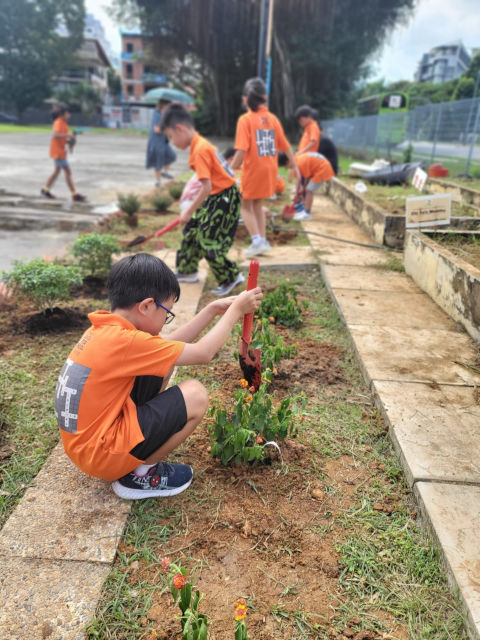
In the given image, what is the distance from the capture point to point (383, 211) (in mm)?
6336

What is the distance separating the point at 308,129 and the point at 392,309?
501cm

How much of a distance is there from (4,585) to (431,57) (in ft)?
455

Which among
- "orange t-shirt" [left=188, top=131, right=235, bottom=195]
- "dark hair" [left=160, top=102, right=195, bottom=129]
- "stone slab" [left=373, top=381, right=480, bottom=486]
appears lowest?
"stone slab" [left=373, top=381, right=480, bottom=486]

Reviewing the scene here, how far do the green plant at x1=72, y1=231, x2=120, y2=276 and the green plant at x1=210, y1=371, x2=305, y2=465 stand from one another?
2659 mm

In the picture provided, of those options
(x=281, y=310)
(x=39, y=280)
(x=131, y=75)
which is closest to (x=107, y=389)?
(x=39, y=280)

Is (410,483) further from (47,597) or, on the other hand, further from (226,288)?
(226,288)

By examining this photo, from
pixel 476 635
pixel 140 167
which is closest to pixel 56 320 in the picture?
pixel 476 635

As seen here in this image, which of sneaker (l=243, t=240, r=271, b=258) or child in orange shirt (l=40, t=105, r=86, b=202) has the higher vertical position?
child in orange shirt (l=40, t=105, r=86, b=202)

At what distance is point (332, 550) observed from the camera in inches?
72.1

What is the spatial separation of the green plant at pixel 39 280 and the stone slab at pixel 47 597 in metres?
2.14

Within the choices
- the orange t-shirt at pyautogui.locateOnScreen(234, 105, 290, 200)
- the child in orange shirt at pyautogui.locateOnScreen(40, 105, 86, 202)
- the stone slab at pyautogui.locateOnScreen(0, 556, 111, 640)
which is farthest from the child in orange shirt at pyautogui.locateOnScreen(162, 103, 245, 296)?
the child in orange shirt at pyautogui.locateOnScreen(40, 105, 86, 202)

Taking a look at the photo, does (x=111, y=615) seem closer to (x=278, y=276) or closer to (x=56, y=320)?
(x=56, y=320)

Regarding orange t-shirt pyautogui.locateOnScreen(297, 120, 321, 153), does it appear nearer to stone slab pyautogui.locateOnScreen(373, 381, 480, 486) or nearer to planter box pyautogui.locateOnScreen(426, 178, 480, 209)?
planter box pyautogui.locateOnScreen(426, 178, 480, 209)

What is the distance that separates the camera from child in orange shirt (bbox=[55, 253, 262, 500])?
6.15 feet
